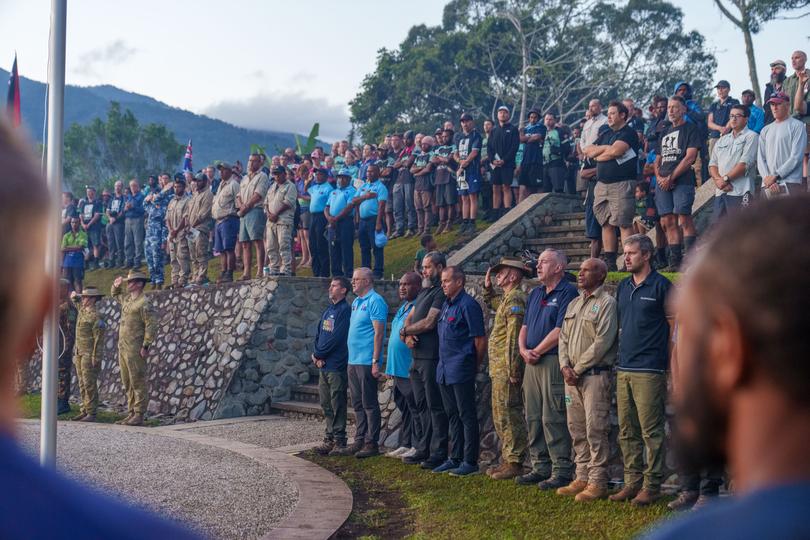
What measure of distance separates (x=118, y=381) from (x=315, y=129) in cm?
1536

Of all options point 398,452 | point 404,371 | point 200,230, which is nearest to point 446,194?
point 200,230

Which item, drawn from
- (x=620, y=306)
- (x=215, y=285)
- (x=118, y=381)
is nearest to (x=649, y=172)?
(x=620, y=306)

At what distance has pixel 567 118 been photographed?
4025 cm

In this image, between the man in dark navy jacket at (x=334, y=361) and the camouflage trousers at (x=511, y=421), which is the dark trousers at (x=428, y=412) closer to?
the camouflage trousers at (x=511, y=421)

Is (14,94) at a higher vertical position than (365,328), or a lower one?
higher

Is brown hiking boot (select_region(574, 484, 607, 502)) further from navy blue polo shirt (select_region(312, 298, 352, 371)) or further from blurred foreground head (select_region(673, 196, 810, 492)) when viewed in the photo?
blurred foreground head (select_region(673, 196, 810, 492))

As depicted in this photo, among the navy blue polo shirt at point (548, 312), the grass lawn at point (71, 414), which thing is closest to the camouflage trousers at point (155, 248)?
the grass lawn at point (71, 414)

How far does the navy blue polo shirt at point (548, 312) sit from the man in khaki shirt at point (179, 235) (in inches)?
412

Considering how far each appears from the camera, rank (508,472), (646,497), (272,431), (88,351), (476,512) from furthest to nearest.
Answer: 1. (88,351)
2. (272,431)
3. (508,472)
4. (476,512)
5. (646,497)

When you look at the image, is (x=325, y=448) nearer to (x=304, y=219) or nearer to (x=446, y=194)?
(x=446, y=194)

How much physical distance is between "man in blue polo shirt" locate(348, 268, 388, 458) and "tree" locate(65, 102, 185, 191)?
6028cm

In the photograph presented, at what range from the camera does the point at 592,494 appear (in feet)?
24.9

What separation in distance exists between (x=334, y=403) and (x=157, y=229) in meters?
10.3

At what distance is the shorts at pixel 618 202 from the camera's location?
439 inches
